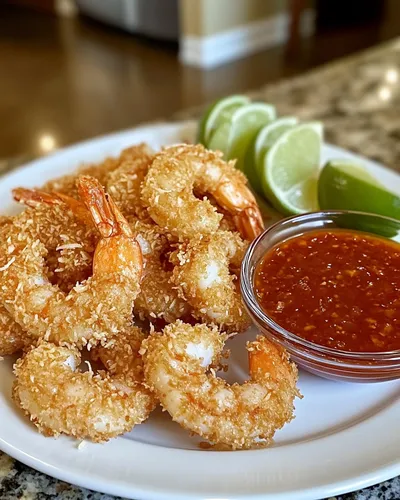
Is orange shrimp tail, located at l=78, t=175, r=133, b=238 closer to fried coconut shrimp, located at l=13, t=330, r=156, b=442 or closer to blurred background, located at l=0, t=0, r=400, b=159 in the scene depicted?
fried coconut shrimp, located at l=13, t=330, r=156, b=442

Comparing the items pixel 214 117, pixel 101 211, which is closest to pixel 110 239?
pixel 101 211

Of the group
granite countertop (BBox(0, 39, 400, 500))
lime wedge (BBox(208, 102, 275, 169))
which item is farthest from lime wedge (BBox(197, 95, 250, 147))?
granite countertop (BBox(0, 39, 400, 500))

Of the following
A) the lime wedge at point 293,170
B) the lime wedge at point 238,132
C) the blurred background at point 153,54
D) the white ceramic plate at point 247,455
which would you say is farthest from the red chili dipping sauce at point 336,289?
the blurred background at point 153,54

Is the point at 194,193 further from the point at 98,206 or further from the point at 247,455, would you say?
the point at 247,455

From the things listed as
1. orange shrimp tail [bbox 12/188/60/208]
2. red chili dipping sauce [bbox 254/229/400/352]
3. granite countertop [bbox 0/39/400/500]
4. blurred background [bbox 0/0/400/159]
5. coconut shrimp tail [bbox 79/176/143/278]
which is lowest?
blurred background [bbox 0/0/400/159]

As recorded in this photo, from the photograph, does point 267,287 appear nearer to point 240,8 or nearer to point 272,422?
point 272,422

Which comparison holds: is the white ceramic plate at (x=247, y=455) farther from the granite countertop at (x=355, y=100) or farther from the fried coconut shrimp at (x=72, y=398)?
the granite countertop at (x=355, y=100)
